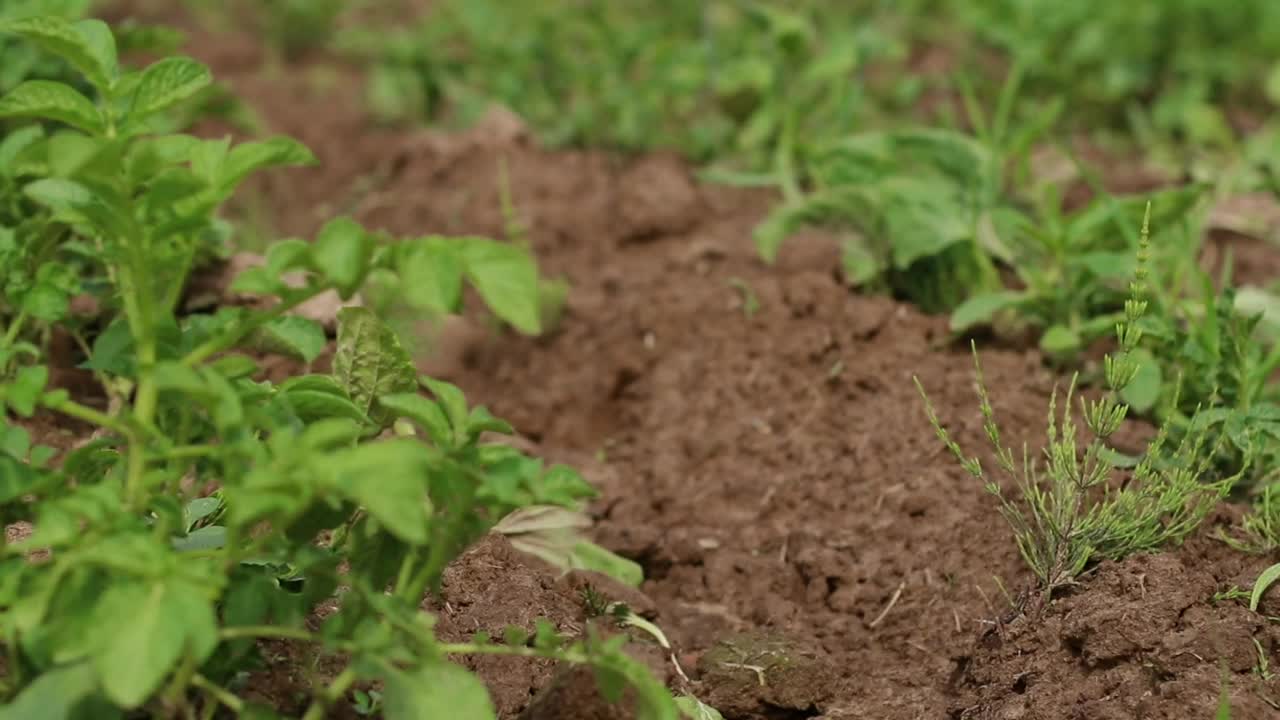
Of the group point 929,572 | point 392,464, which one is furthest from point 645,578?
point 392,464

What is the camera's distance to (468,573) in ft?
9.22

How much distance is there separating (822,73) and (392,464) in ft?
8.71

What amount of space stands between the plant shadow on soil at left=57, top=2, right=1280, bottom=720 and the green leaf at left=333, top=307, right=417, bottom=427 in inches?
15.1

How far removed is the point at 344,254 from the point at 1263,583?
1.57 meters

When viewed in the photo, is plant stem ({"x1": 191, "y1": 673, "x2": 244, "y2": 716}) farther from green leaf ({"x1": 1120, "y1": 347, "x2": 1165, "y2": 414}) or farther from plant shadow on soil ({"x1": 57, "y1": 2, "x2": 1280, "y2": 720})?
green leaf ({"x1": 1120, "y1": 347, "x2": 1165, "y2": 414})

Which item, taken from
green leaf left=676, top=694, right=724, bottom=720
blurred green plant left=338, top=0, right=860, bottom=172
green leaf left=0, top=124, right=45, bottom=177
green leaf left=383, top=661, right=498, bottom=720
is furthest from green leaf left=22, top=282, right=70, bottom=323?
blurred green plant left=338, top=0, right=860, bottom=172

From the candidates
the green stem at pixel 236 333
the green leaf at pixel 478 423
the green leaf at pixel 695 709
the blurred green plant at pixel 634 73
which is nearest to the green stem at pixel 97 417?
the green stem at pixel 236 333

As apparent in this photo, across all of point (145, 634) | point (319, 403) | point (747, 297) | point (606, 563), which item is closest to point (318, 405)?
point (319, 403)

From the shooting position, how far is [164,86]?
218 cm

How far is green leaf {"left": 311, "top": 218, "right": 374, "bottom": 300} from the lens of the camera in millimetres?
1957

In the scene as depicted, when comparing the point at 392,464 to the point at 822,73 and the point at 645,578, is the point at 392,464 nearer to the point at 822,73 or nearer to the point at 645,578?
the point at 645,578

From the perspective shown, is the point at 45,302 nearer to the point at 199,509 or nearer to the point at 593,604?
the point at 199,509

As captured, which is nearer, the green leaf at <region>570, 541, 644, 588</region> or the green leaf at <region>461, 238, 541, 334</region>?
the green leaf at <region>461, 238, 541, 334</region>

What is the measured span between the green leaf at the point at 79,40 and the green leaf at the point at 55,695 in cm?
75
